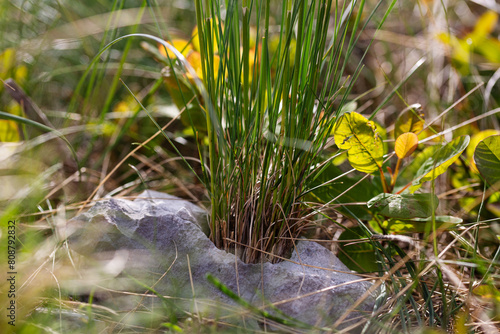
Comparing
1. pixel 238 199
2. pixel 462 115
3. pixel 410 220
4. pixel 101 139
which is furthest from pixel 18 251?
pixel 462 115

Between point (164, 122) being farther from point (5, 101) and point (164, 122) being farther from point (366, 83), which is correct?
point (366, 83)

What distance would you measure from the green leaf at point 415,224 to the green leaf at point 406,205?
0.9 inches

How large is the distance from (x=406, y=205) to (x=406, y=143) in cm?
16

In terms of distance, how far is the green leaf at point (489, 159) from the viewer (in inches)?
36.9

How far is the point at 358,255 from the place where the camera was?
96cm

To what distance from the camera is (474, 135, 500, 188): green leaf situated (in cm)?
94

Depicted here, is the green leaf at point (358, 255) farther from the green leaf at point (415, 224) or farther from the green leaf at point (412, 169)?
the green leaf at point (412, 169)

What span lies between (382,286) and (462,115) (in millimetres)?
984

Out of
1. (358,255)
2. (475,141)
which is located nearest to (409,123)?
(475,141)

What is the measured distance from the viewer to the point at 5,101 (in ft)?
5.07

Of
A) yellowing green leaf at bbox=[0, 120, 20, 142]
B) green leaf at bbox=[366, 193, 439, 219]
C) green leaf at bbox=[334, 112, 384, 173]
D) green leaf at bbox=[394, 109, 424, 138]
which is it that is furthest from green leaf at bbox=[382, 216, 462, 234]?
yellowing green leaf at bbox=[0, 120, 20, 142]

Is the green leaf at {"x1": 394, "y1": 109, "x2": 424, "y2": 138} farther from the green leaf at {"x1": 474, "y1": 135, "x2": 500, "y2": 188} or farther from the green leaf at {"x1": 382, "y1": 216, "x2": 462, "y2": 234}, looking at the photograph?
the green leaf at {"x1": 382, "y1": 216, "x2": 462, "y2": 234}

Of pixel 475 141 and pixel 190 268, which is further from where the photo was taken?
pixel 475 141

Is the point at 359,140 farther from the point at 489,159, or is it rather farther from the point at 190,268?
the point at 190,268
